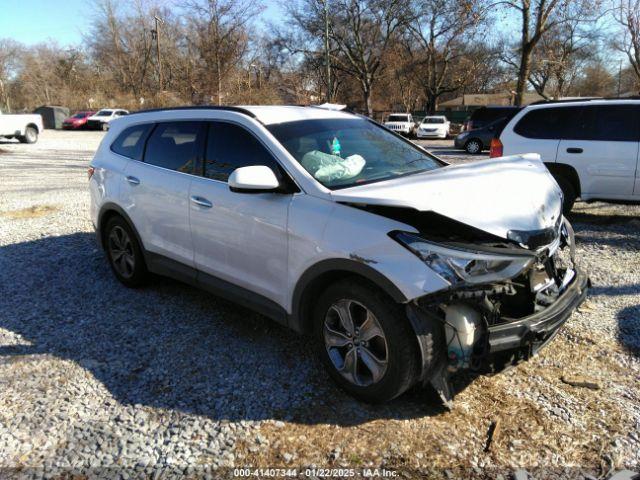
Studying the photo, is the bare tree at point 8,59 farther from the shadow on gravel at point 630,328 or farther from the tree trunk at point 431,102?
the shadow on gravel at point 630,328

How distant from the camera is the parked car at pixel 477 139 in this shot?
19748mm

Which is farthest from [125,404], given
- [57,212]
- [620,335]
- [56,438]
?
[57,212]

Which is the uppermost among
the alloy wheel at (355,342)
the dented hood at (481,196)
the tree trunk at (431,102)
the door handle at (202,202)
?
the tree trunk at (431,102)

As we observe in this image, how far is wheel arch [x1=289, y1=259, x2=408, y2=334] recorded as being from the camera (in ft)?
8.96

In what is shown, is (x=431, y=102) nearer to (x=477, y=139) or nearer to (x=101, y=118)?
(x=101, y=118)

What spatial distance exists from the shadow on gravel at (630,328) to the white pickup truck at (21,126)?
2384 centimetres

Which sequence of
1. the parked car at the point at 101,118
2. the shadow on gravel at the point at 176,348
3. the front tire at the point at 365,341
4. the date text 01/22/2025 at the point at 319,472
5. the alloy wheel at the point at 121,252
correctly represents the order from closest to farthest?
the date text 01/22/2025 at the point at 319,472 → the front tire at the point at 365,341 → the shadow on gravel at the point at 176,348 → the alloy wheel at the point at 121,252 → the parked car at the point at 101,118

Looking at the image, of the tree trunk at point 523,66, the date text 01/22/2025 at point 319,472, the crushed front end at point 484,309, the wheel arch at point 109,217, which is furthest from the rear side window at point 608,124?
the tree trunk at point 523,66

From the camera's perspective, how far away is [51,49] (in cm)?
5897

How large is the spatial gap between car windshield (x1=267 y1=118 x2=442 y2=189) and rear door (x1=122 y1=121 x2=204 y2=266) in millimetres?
912

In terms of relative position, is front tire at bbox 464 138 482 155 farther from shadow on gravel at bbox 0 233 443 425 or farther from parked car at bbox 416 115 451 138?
shadow on gravel at bbox 0 233 443 425

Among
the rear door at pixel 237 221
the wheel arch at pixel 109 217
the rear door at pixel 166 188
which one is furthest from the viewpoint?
the wheel arch at pixel 109 217

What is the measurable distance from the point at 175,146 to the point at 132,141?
2.71 feet

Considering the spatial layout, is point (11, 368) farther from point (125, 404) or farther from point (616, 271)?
point (616, 271)
